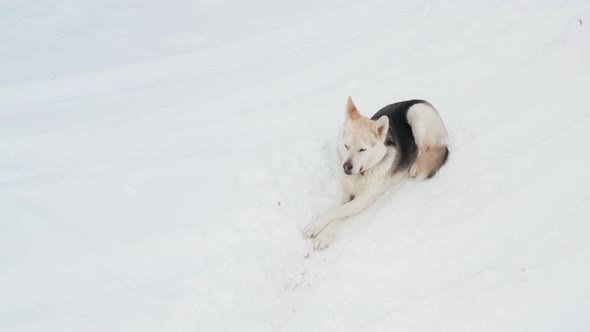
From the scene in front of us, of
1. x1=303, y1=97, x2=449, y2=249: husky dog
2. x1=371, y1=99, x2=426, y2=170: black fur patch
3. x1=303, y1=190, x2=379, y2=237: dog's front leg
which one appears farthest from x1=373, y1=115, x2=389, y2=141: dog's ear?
x1=303, y1=190, x2=379, y2=237: dog's front leg

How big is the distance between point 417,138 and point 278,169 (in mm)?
1398

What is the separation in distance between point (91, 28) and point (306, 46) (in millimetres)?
3184

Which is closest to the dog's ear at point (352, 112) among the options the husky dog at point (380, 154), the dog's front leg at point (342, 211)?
the husky dog at point (380, 154)

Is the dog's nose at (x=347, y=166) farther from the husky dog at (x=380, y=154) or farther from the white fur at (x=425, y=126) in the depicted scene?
the white fur at (x=425, y=126)

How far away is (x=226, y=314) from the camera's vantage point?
3.88 metres

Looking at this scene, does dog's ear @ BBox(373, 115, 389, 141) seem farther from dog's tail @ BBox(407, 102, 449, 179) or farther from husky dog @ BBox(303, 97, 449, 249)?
dog's tail @ BBox(407, 102, 449, 179)

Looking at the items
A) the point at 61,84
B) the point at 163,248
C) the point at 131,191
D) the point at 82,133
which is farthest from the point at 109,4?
the point at 163,248

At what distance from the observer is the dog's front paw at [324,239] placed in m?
4.36

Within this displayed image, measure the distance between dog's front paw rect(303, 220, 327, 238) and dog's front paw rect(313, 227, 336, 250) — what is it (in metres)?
0.04

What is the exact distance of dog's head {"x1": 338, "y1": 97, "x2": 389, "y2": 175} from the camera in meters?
4.43

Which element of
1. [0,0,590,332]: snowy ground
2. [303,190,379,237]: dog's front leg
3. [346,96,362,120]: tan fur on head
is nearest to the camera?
[0,0,590,332]: snowy ground

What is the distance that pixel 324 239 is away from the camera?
4.39 metres

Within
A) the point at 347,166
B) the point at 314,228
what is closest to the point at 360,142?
the point at 347,166

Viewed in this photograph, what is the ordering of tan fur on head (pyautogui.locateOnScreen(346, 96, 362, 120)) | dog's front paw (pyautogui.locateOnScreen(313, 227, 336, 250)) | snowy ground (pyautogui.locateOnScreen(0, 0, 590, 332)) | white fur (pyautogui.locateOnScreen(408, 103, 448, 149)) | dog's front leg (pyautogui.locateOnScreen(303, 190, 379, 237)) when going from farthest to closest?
1. white fur (pyautogui.locateOnScreen(408, 103, 448, 149))
2. tan fur on head (pyautogui.locateOnScreen(346, 96, 362, 120))
3. dog's front leg (pyautogui.locateOnScreen(303, 190, 379, 237))
4. dog's front paw (pyautogui.locateOnScreen(313, 227, 336, 250))
5. snowy ground (pyautogui.locateOnScreen(0, 0, 590, 332))
